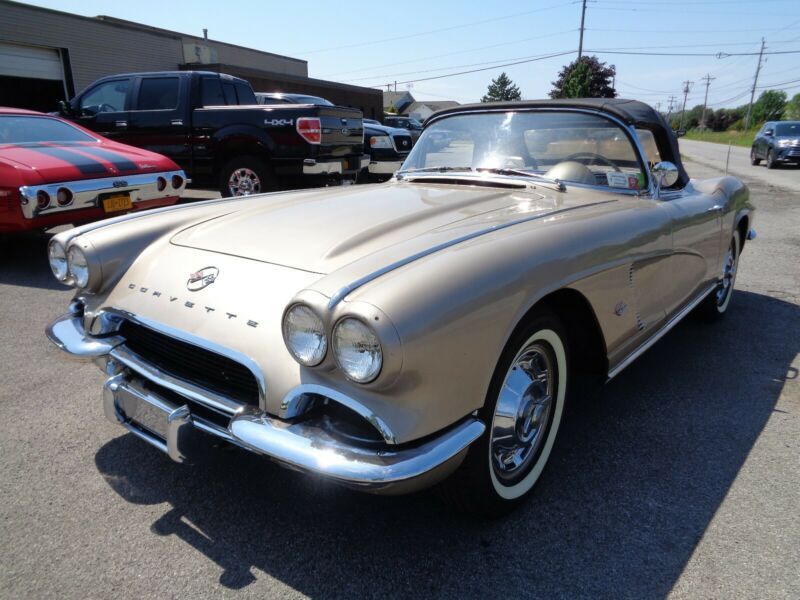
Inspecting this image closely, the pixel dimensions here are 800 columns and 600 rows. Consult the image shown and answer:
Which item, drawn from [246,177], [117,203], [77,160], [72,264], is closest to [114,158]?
[77,160]

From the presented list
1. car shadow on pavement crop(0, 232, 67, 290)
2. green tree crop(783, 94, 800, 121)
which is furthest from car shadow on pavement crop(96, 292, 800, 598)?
green tree crop(783, 94, 800, 121)

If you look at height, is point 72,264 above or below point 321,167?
below

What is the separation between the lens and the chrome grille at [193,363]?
1863mm

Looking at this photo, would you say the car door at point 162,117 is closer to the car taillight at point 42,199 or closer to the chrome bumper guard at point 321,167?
the chrome bumper guard at point 321,167

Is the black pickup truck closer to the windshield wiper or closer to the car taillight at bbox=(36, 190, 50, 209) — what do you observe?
the car taillight at bbox=(36, 190, 50, 209)

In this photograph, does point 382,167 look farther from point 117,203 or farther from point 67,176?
point 67,176

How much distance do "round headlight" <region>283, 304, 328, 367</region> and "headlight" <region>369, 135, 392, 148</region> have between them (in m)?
10.3

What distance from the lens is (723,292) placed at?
4.25 metres

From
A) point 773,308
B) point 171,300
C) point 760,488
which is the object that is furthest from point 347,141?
point 760,488

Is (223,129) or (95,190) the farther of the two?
(223,129)

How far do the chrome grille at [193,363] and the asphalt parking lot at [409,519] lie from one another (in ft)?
0.90

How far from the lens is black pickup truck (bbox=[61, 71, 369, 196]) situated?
7.22 metres

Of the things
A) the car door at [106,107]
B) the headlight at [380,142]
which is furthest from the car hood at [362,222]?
the headlight at [380,142]

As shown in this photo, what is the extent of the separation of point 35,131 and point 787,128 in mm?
20226
